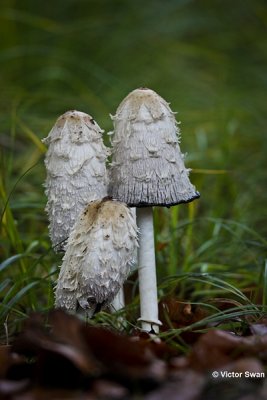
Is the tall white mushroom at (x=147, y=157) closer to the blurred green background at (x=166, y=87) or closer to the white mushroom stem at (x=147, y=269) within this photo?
the white mushroom stem at (x=147, y=269)

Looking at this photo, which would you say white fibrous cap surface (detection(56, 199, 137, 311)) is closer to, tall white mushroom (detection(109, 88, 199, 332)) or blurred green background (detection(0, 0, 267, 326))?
tall white mushroom (detection(109, 88, 199, 332))

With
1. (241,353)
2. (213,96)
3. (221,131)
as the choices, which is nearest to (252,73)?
(213,96)

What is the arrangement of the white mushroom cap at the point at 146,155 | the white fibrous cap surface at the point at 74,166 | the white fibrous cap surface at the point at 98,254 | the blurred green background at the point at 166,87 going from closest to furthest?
1. the white fibrous cap surface at the point at 98,254
2. the white mushroom cap at the point at 146,155
3. the white fibrous cap surface at the point at 74,166
4. the blurred green background at the point at 166,87

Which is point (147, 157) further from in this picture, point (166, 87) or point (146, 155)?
point (166, 87)

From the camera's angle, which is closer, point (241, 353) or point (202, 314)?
point (241, 353)

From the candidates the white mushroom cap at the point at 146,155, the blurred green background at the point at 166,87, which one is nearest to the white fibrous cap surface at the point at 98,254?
the white mushroom cap at the point at 146,155

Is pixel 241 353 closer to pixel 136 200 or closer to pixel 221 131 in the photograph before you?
pixel 136 200
